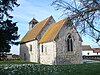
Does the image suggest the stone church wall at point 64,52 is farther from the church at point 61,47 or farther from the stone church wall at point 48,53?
the stone church wall at point 48,53

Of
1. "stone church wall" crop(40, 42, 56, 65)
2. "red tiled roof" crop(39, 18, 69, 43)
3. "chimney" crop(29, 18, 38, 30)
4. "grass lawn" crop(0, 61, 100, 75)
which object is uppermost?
"chimney" crop(29, 18, 38, 30)

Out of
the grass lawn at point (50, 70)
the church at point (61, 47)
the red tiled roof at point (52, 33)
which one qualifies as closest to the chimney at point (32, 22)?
the red tiled roof at point (52, 33)

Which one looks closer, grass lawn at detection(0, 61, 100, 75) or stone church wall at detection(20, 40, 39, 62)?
grass lawn at detection(0, 61, 100, 75)

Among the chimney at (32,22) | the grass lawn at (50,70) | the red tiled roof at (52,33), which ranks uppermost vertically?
the chimney at (32,22)

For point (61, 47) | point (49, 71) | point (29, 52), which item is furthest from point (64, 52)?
point (49, 71)

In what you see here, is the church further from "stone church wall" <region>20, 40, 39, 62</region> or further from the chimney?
the chimney

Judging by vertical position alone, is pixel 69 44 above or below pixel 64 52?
above

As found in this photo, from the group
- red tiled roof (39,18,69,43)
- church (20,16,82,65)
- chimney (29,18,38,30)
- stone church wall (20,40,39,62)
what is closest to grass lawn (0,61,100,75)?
church (20,16,82,65)

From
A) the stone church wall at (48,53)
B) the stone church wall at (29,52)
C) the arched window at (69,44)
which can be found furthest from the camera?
the stone church wall at (29,52)

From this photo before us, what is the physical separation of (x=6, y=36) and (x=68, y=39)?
1814 cm

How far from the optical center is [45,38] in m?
49.4

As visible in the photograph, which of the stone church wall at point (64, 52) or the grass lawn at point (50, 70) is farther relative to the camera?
the stone church wall at point (64, 52)

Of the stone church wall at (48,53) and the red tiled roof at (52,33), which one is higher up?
the red tiled roof at (52,33)

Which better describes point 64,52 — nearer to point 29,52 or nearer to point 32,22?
point 29,52
